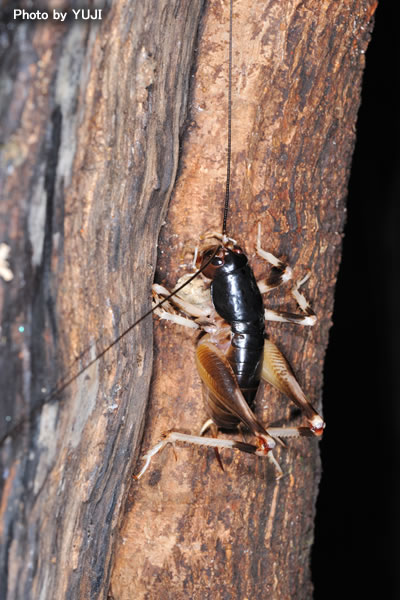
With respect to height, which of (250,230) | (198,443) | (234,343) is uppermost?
(250,230)

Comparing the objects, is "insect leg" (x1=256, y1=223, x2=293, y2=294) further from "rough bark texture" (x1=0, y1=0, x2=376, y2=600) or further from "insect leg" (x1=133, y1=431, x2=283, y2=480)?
"insect leg" (x1=133, y1=431, x2=283, y2=480)

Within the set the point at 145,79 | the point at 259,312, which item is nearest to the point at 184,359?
the point at 259,312

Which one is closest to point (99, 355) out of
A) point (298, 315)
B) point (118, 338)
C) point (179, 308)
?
point (118, 338)

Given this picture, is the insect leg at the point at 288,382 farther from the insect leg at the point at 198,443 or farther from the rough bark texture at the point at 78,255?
the rough bark texture at the point at 78,255

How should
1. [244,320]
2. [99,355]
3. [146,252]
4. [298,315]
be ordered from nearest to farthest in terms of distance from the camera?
[99,355] → [146,252] → [244,320] → [298,315]

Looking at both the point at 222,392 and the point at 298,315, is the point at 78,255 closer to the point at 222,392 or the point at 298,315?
the point at 222,392

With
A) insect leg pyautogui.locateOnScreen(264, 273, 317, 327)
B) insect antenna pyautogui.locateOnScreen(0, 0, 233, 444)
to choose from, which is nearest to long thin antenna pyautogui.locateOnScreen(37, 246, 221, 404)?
insect antenna pyautogui.locateOnScreen(0, 0, 233, 444)

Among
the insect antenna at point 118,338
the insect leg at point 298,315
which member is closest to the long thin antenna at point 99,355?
the insect antenna at point 118,338

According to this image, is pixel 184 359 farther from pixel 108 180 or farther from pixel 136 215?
pixel 108 180
